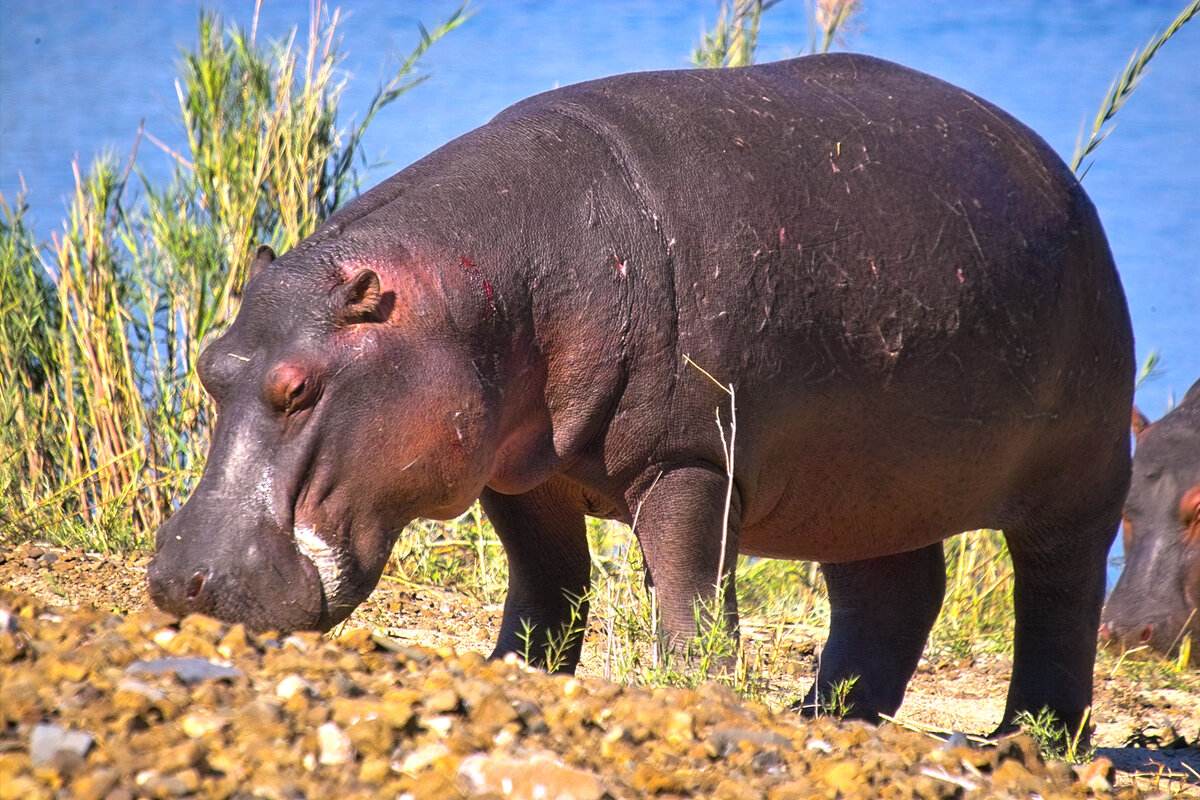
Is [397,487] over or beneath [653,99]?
beneath

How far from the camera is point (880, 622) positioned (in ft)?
13.8

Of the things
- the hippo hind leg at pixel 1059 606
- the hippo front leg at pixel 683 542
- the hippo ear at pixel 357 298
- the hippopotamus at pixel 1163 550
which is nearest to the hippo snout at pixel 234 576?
the hippo ear at pixel 357 298

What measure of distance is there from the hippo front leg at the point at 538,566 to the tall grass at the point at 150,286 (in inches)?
67.6

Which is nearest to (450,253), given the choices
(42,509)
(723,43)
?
(42,509)

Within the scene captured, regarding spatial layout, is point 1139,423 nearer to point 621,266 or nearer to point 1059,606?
point 1059,606

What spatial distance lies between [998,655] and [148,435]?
3229 millimetres

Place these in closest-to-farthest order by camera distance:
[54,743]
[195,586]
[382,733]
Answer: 1. [54,743]
2. [382,733]
3. [195,586]

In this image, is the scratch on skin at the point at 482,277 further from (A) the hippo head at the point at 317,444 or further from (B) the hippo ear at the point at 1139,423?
(B) the hippo ear at the point at 1139,423

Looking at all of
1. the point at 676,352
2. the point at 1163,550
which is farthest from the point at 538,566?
the point at 1163,550

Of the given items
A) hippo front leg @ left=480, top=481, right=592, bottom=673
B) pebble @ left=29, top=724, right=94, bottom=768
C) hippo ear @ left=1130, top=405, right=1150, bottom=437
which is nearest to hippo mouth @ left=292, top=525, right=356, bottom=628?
hippo front leg @ left=480, top=481, right=592, bottom=673

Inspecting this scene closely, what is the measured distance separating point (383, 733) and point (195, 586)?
85 cm

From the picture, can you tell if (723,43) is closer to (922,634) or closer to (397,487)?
(922,634)

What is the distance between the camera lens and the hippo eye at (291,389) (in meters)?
2.74

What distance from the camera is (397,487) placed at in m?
2.85
